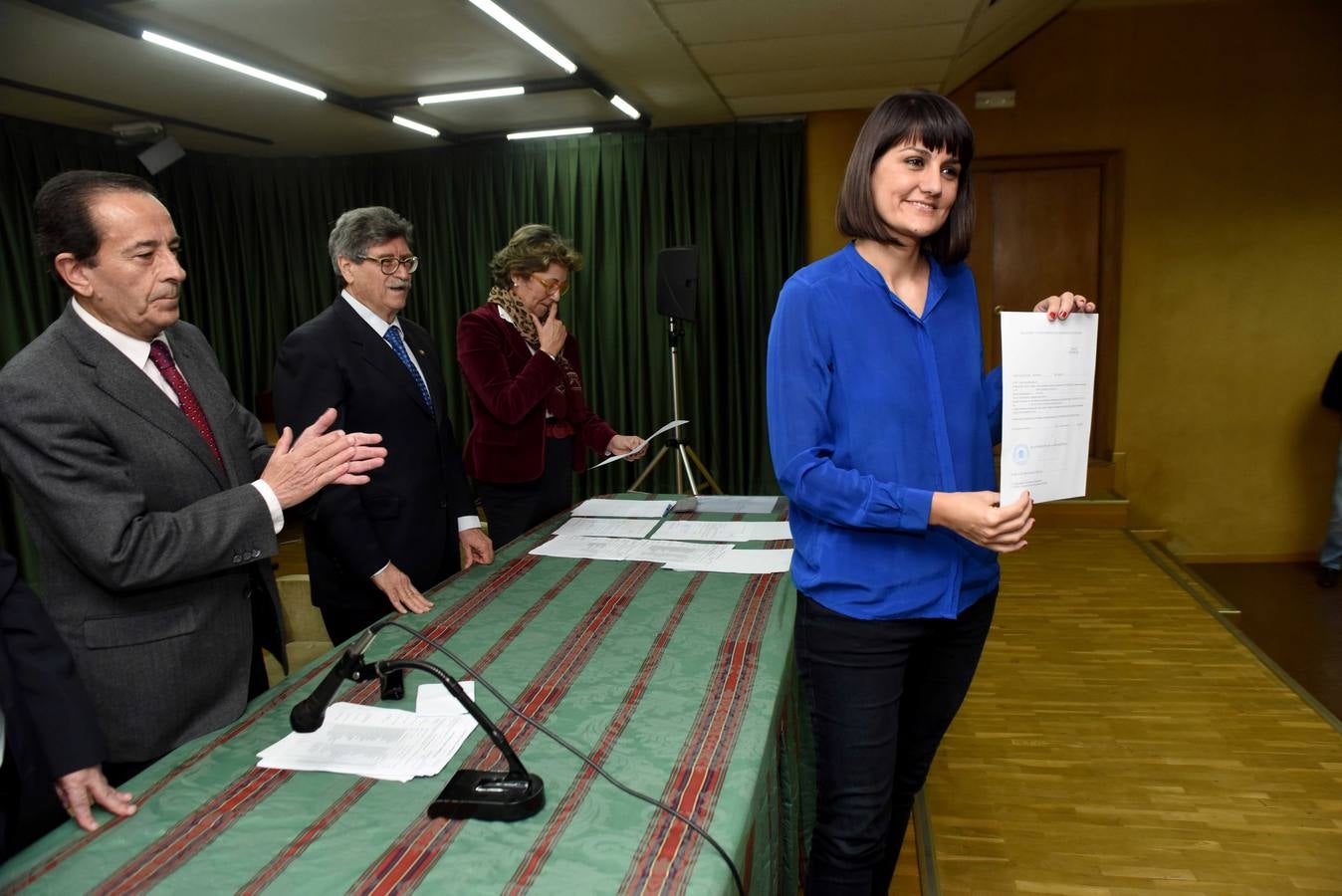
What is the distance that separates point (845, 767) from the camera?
1.40 metres

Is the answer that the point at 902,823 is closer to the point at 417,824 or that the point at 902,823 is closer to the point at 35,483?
the point at 417,824

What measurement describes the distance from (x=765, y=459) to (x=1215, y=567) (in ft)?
9.57

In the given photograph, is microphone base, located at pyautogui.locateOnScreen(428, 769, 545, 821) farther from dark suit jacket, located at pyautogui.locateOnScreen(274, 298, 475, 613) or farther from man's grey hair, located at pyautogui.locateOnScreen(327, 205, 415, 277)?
man's grey hair, located at pyautogui.locateOnScreen(327, 205, 415, 277)

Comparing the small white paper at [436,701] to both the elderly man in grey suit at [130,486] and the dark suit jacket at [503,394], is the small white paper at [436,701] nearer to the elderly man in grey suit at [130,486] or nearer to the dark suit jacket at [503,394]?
the elderly man in grey suit at [130,486]

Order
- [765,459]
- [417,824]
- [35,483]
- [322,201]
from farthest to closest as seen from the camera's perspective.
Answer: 1. [322,201]
2. [765,459]
3. [35,483]
4. [417,824]

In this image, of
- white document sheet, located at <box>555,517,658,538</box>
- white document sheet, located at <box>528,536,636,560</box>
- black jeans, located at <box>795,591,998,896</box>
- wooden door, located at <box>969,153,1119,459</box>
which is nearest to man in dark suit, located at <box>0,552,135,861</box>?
black jeans, located at <box>795,591,998,896</box>

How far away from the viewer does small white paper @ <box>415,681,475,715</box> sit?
1.36 metres

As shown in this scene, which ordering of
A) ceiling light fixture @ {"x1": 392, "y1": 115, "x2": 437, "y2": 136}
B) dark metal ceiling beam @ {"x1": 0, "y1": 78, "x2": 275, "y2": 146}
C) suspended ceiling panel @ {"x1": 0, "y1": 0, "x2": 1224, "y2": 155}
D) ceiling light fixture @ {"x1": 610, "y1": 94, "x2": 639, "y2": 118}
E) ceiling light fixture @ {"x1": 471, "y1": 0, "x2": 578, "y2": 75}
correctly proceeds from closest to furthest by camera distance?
ceiling light fixture @ {"x1": 471, "y1": 0, "x2": 578, "y2": 75}, suspended ceiling panel @ {"x1": 0, "y1": 0, "x2": 1224, "y2": 155}, dark metal ceiling beam @ {"x1": 0, "y1": 78, "x2": 275, "y2": 146}, ceiling light fixture @ {"x1": 610, "y1": 94, "x2": 639, "y2": 118}, ceiling light fixture @ {"x1": 392, "y1": 115, "x2": 437, "y2": 136}

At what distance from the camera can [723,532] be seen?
245cm

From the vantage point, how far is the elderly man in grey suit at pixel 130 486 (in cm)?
128

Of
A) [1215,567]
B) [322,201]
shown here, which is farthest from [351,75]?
[1215,567]

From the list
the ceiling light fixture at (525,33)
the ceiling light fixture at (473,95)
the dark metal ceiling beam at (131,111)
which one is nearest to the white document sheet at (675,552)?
the ceiling light fixture at (525,33)

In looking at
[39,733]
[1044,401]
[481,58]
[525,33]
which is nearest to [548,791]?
[39,733]

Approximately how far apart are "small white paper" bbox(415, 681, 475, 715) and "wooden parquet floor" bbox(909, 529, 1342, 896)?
4.71 ft
